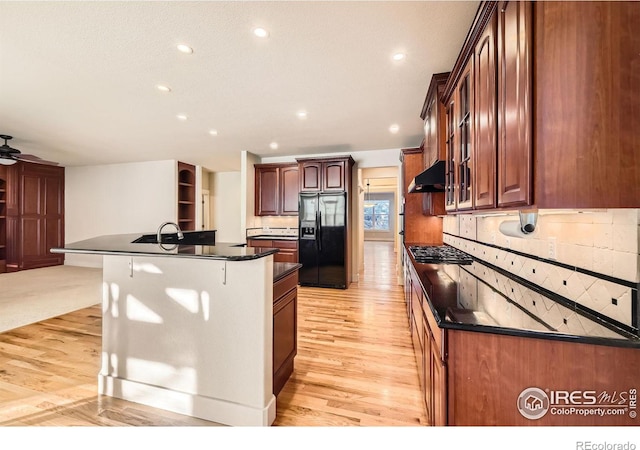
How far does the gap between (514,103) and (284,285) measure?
1.67 meters

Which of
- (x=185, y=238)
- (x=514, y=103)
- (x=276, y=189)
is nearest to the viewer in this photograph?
(x=514, y=103)

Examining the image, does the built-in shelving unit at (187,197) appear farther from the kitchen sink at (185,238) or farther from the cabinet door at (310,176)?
the cabinet door at (310,176)

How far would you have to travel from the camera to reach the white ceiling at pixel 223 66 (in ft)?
5.74

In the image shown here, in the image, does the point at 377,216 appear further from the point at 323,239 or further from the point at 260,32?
the point at 260,32

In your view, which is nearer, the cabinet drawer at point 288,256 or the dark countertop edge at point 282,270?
the dark countertop edge at point 282,270

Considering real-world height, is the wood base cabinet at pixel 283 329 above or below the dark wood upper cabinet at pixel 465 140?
below

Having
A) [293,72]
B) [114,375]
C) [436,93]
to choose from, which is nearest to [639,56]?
[436,93]

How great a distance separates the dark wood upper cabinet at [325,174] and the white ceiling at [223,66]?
678mm

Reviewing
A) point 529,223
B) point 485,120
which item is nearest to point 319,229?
point 529,223

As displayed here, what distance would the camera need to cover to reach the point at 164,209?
250 inches

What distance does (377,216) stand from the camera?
1408 centimetres

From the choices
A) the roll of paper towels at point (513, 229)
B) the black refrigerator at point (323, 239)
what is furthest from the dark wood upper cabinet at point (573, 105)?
the black refrigerator at point (323, 239)

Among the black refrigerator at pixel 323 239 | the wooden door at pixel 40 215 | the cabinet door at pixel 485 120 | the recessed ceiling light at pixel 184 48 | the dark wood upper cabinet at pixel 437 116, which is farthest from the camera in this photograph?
the wooden door at pixel 40 215

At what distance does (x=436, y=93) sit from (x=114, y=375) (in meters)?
3.54
